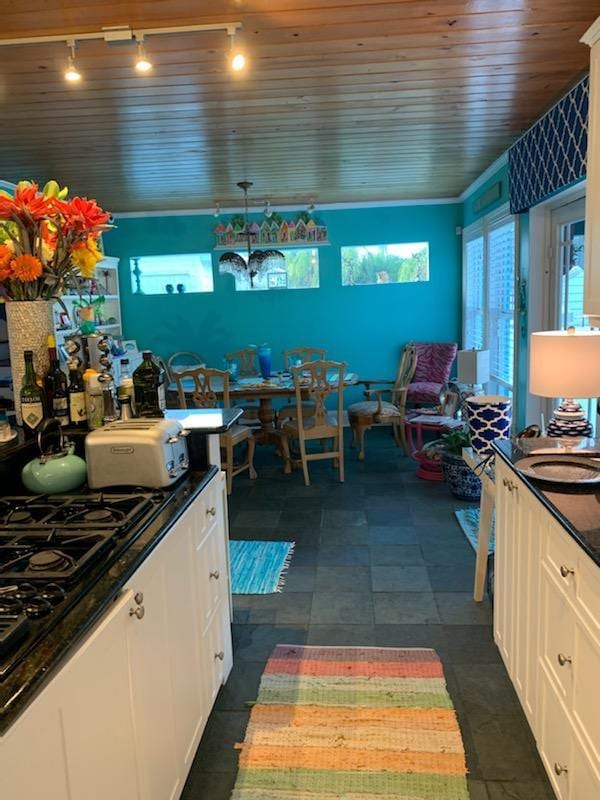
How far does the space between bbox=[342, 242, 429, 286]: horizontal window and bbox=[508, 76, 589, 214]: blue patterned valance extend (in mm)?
2471

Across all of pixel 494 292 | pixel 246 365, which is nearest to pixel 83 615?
pixel 494 292

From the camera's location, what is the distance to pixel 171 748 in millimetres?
1716

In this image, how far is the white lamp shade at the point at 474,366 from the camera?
460cm

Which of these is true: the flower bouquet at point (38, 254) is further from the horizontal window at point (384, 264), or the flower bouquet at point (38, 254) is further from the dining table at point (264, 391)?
the horizontal window at point (384, 264)

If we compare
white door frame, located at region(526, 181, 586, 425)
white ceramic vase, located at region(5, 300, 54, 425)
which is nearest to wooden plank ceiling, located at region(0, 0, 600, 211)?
white door frame, located at region(526, 181, 586, 425)

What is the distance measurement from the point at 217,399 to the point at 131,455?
3.36 meters

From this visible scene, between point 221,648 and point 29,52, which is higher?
point 29,52

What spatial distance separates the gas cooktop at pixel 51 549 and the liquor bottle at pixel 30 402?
1.04 ft

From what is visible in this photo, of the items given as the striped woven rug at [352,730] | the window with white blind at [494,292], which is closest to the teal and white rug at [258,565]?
the striped woven rug at [352,730]

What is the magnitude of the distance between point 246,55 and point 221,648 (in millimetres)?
2376

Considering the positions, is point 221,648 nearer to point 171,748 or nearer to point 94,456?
point 171,748

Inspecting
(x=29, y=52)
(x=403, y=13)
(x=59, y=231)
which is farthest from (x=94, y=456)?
(x=403, y=13)

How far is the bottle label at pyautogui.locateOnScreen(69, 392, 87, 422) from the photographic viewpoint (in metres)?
2.25

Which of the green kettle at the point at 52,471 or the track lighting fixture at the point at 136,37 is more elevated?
the track lighting fixture at the point at 136,37
